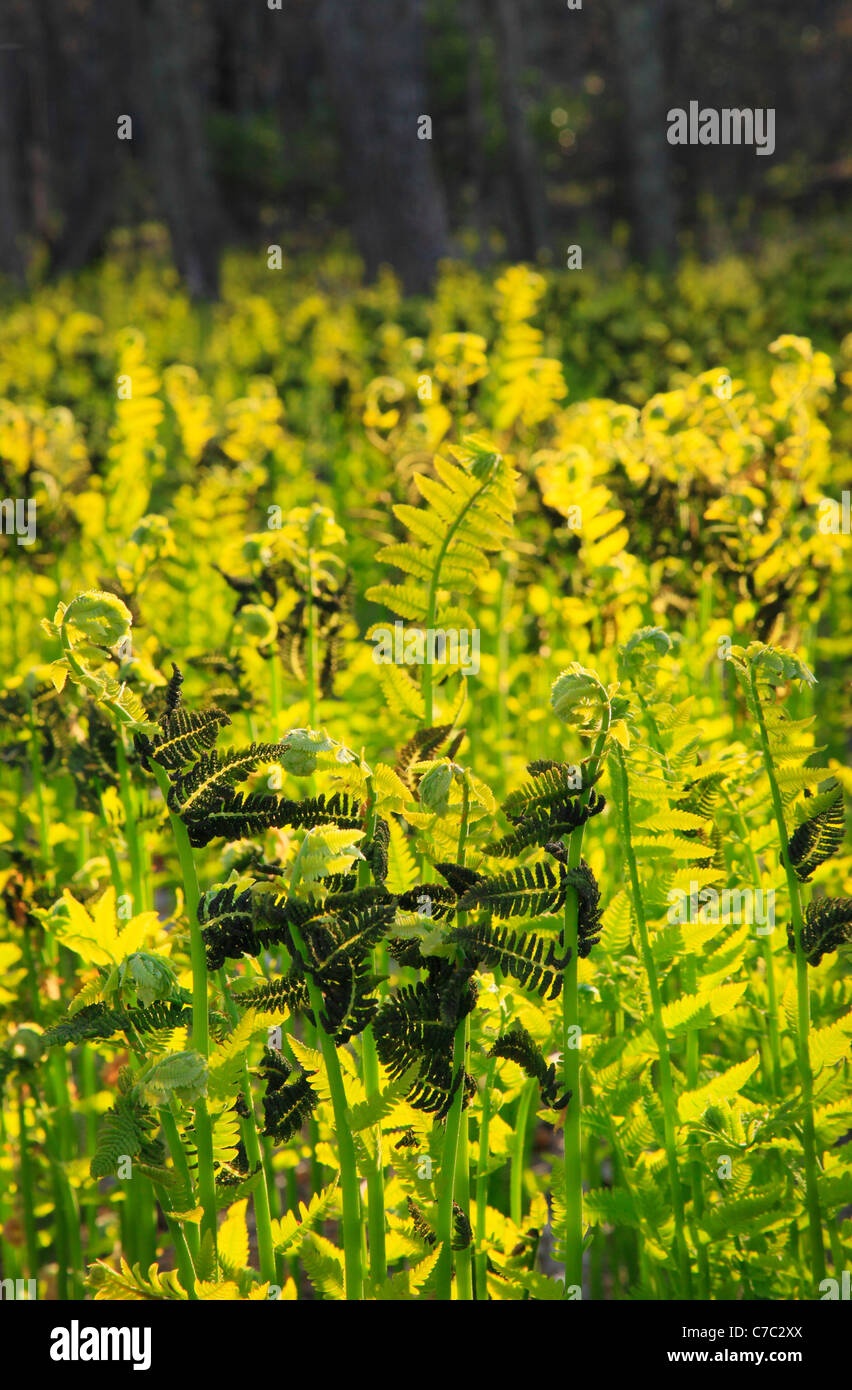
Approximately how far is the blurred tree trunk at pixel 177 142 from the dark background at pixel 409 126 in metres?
0.04

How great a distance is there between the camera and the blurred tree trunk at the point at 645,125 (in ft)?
44.5

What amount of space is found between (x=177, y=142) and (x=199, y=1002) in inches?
665

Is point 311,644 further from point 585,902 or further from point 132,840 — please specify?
point 585,902

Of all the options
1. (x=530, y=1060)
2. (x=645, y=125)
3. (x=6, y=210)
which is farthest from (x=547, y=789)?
(x=6, y=210)

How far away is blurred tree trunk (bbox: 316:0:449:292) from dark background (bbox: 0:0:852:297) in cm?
2

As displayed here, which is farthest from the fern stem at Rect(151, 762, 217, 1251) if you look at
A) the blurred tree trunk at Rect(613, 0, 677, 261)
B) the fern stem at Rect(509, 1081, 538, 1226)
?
the blurred tree trunk at Rect(613, 0, 677, 261)

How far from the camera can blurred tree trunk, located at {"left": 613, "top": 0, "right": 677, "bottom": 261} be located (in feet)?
44.5

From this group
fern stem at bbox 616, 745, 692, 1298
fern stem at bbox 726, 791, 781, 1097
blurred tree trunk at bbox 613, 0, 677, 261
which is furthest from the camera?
blurred tree trunk at bbox 613, 0, 677, 261

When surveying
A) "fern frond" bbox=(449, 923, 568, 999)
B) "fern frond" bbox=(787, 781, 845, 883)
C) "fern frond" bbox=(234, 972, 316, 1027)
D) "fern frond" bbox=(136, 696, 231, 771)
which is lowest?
"fern frond" bbox=(234, 972, 316, 1027)

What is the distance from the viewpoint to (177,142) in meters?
16.0

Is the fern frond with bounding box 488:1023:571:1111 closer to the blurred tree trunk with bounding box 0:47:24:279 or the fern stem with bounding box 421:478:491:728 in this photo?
the fern stem with bounding box 421:478:491:728

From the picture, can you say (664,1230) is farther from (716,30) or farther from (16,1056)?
(716,30)

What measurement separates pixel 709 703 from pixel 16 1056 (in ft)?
4.24

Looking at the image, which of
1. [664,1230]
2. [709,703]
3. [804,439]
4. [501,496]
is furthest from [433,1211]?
[804,439]
